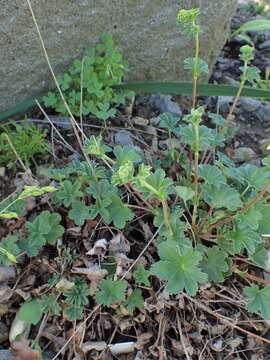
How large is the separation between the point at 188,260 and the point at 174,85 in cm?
85

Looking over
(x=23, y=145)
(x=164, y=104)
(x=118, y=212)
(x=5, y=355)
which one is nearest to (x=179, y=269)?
(x=118, y=212)

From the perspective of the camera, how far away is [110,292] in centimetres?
155

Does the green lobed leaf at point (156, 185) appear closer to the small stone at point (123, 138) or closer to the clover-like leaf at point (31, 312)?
the clover-like leaf at point (31, 312)

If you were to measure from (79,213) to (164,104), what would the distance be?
31.3 inches

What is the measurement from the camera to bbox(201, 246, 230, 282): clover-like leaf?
158 cm

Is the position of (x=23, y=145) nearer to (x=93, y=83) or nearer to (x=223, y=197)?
(x=93, y=83)

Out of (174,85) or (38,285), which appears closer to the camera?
(38,285)

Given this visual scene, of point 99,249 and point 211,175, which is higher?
point 211,175

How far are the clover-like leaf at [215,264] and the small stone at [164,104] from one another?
796 mm

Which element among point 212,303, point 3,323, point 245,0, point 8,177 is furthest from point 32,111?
point 245,0

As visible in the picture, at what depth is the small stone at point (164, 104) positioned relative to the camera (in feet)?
7.43

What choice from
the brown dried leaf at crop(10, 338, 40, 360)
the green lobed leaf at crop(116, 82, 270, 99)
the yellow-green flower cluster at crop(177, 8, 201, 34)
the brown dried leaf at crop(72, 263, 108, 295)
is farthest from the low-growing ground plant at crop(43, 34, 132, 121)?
the brown dried leaf at crop(10, 338, 40, 360)

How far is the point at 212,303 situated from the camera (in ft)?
5.49

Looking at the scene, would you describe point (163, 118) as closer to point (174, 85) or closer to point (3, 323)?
point (174, 85)
